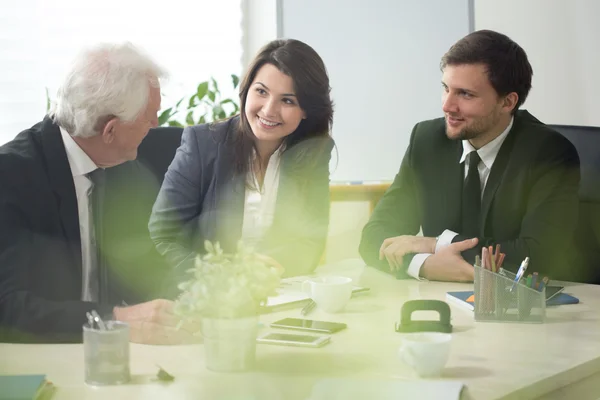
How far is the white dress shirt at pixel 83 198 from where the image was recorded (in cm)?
177

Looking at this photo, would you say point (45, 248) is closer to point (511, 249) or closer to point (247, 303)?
point (247, 303)

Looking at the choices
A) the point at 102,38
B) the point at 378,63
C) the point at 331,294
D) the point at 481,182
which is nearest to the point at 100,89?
the point at 331,294

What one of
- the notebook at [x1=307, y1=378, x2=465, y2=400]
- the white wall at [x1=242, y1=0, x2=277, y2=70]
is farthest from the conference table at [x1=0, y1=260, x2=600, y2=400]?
the white wall at [x1=242, y1=0, x2=277, y2=70]

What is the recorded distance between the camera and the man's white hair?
5.60ft

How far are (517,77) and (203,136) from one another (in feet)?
3.25

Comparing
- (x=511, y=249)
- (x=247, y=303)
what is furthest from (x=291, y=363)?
(x=511, y=249)

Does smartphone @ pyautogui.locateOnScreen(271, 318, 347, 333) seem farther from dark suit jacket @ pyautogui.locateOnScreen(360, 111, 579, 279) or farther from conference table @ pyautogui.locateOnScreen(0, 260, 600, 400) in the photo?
dark suit jacket @ pyautogui.locateOnScreen(360, 111, 579, 279)

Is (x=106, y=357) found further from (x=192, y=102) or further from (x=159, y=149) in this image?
(x=192, y=102)

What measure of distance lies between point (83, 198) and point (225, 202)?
63cm

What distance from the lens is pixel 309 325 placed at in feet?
4.67

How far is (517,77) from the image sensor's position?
7.79ft

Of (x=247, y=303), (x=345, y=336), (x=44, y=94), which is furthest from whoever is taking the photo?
(x=44, y=94)

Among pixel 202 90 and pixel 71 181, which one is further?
pixel 202 90

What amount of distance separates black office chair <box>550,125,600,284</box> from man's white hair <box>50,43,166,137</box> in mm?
1273
